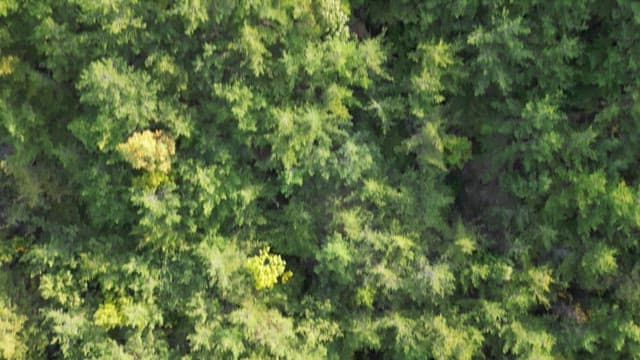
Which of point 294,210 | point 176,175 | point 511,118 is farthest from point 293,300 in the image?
point 511,118

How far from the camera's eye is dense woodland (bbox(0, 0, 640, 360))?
10633 millimetres

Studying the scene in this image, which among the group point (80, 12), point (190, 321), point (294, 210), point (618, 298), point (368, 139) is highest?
point (80, 12)

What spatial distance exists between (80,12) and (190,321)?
19.0 ft

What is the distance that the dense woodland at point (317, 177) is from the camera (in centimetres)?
1063

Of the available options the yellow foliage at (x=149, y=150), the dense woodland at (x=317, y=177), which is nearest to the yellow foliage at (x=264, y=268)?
the dense woodland at (x=317, y=177)

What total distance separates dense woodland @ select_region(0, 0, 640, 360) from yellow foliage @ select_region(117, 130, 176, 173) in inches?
1.4

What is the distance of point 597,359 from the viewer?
11500 millimetres

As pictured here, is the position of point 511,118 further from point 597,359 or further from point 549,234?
point 597,359

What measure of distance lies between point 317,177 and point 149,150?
3.09m

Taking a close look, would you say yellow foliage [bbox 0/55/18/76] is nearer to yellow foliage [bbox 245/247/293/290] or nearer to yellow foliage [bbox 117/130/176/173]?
yellow foliage [bbox 117/130/176/173]

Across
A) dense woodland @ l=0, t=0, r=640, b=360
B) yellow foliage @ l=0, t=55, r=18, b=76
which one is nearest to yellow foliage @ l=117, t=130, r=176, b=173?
dense woodland @ l=0, t=0, r=640, b=360

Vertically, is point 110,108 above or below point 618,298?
above

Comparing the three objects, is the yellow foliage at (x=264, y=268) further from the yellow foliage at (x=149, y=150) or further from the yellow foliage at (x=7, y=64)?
the yellow foliage at (x=7, y=64)

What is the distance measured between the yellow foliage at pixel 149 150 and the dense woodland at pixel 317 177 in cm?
4
